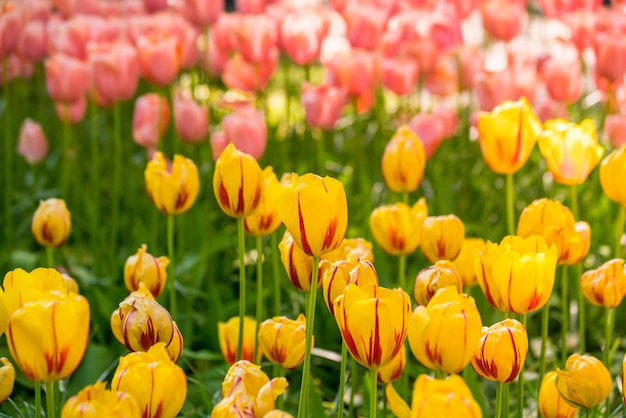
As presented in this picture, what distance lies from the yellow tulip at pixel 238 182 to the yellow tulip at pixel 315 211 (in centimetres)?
22

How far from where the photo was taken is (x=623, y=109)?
340 centimetres

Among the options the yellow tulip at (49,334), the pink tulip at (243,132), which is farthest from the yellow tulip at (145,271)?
the pink tulip at (243,132)

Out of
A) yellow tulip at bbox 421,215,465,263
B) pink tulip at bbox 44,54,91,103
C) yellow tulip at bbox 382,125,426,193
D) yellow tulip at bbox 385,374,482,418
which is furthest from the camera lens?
pink tulip at bbox 44,54,91,103

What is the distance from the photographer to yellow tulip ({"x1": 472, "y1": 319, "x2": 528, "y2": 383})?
1426 mm

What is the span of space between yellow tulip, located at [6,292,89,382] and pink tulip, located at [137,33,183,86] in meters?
2.07

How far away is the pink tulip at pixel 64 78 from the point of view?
3.24 metres

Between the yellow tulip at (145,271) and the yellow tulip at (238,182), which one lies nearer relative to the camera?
the yellow tulip at (238,182)

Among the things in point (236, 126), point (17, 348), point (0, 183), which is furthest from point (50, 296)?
point (0, 183)

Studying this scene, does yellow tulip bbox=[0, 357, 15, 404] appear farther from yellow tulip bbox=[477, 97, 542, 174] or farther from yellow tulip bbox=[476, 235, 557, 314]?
yellow tulip bbox=[477, 97, 542, 174]

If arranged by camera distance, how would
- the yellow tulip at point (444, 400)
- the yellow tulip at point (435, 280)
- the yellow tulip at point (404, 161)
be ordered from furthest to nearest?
1. the yellow tulip at point (404, 161)
2. the yellow tulip at point (435, 280)
3. the yellow tulip at point (444, 400)

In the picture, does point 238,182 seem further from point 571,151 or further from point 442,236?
point 571,151

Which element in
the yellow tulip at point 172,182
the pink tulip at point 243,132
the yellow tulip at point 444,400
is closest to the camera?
the yellow tulip at point 444,400

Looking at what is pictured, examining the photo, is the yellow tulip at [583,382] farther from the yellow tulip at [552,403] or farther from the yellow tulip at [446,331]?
the yellow tulip at [446,331]

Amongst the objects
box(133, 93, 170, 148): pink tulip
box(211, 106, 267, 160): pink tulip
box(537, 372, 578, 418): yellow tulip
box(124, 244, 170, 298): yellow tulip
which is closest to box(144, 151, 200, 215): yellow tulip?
box(124, 244, 170, 298): yellow tulip
